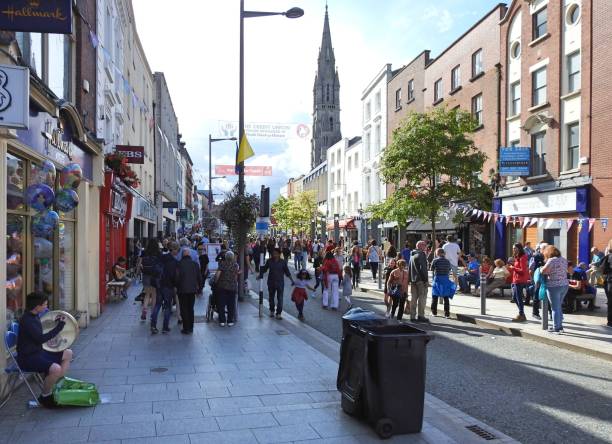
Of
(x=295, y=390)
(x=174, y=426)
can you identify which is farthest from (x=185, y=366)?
(x=174, y=426)

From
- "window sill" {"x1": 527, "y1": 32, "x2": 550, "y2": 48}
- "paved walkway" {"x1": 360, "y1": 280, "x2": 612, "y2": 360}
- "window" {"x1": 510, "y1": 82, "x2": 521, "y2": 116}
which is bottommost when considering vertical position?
"paved walkway" {"x1": 360, "y1": 280, "x2": 612, "y2": 360}

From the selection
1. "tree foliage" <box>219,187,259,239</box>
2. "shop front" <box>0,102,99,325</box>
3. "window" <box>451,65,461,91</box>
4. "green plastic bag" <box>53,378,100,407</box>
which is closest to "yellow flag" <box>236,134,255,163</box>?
"tree foliage" <box>219,187,259,239</box>

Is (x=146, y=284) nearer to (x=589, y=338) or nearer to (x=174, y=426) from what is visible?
(x=174, y=426)

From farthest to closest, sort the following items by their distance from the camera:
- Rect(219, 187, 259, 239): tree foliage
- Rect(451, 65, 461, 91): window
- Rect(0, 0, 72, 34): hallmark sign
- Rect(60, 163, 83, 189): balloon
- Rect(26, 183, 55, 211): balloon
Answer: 1. Rect(451, 65, 461, 91): window
2. Rect(219, 187, 259, 239): tree foliage
3. Rect(60, 163, 83, 189): balloon
4. Rect(26, 183, 55, 211): balloon
5. Rect(0, 0, 72, 34): hallmark sign

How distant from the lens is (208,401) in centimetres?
590

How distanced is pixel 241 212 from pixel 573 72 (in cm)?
1364

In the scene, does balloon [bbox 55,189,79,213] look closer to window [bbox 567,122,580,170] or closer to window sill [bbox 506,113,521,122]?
window [bbox 567,122,580,170]

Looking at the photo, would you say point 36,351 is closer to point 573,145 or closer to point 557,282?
point 557,282

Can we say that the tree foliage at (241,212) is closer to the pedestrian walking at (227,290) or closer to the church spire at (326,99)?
the pedestrian walking at (227,290)

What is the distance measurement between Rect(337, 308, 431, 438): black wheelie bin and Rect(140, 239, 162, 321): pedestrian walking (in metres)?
6.73

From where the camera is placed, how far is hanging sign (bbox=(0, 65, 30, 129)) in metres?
5.20

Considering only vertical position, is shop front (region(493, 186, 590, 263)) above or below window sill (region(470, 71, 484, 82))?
below

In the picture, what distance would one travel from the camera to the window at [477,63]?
1032 inches

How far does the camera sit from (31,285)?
7688 millimetres
